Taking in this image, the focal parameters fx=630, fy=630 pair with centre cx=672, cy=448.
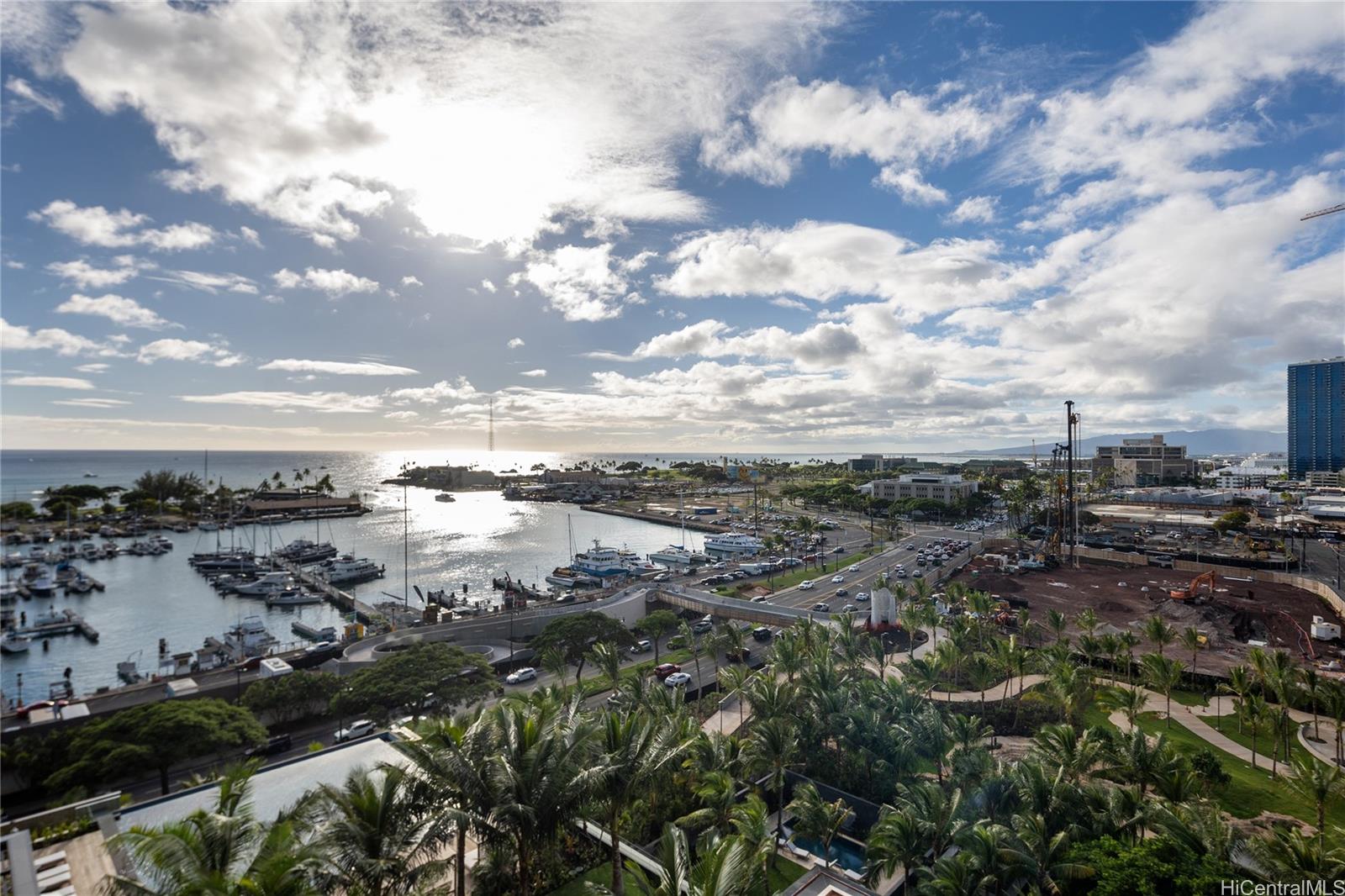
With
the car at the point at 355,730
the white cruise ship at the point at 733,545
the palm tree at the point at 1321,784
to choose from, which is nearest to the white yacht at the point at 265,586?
the car at the point at 355,730

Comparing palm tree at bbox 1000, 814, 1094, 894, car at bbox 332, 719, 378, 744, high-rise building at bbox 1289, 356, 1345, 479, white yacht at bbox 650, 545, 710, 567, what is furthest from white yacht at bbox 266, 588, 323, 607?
high-rise building at bbox 1289, 356, 1345, 479

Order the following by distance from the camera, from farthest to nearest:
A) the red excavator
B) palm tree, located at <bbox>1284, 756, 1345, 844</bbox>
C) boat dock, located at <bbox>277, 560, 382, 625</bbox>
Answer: boat dock, located at <bbox>277, 560, 382, 625</bbox>
the red excavator
palm tree, located at <bbox>1284, 756, 1345, 844</bbox>

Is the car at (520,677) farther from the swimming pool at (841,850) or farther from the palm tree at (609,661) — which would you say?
the swimming pool at (841,850)

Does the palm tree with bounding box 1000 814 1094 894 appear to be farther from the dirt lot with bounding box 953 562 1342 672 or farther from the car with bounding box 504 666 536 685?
the dirt lot with bounding box 953 562 1342 672

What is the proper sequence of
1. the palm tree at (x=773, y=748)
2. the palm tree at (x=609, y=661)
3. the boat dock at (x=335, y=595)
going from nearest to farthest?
Result: 1. the palm tree at (x=773, y=748)
2. the palm tree at (x=609, y=661)
3. the boat dock at (x=335, y=595)

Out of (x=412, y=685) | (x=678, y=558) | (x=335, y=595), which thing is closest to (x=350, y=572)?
(x=335, y=595)

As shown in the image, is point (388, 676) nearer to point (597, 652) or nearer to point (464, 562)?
point (597, 652)
